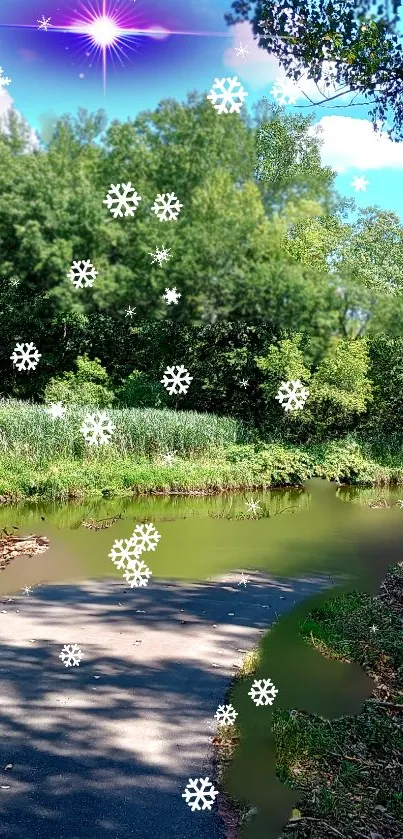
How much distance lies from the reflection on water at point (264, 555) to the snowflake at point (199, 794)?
0.31 ft

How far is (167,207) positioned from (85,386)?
2348mm

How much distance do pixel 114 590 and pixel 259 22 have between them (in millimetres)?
2752

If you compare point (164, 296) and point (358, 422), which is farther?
point (358, 422)

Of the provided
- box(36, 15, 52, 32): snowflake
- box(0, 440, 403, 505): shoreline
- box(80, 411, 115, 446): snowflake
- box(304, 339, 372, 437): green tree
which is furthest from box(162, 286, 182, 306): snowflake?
box(0, 440, 403, 505): shoreline

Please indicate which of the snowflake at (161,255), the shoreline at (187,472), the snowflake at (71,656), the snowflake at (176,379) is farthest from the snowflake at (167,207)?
the shoreline at (187,472)

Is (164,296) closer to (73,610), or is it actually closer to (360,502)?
(73,610)

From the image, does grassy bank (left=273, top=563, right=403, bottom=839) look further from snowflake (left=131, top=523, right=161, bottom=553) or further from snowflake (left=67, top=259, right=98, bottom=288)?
snowflake (left=67, top=259, right=98, bottom=288)

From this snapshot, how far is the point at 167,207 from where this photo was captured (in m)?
2.12

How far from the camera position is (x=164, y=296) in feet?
7.59

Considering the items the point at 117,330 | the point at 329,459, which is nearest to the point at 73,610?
the point at 117,330

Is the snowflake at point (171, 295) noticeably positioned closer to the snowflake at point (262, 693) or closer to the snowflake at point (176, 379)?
the snowflake at point (176, 379)

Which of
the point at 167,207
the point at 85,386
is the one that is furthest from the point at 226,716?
the point at 85,386

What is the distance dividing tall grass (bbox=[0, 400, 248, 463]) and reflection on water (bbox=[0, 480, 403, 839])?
0.48 metres

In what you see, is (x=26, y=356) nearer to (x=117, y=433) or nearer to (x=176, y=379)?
(x=176, y=379)
